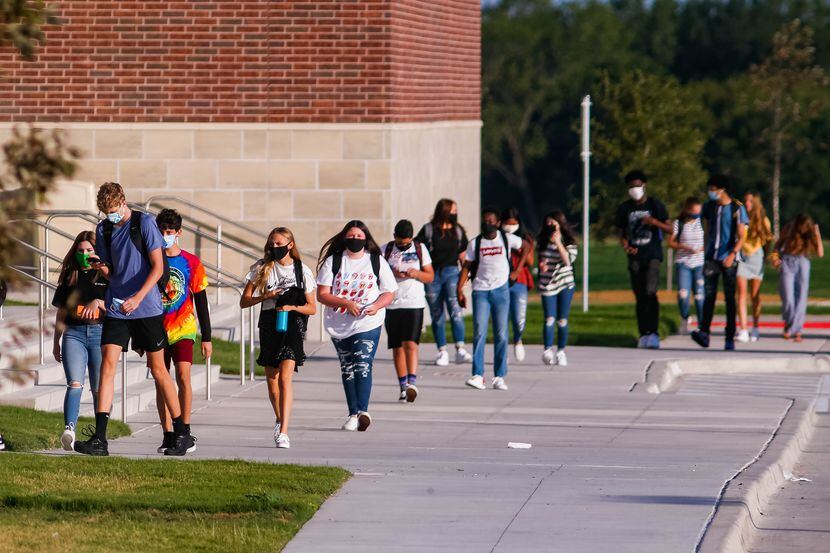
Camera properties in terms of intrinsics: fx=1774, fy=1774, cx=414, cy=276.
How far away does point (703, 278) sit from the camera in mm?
19922

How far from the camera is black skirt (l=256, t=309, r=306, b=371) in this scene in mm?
12023

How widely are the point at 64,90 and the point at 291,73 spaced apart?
2.68 meters

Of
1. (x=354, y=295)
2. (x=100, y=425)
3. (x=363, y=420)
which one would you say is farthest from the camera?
(x=363, y=420)

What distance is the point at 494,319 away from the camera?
15.5m

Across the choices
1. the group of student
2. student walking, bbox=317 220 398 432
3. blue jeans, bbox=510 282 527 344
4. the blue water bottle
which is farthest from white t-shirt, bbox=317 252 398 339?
the group of student

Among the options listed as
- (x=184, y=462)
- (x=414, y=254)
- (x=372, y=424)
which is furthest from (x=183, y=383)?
(x=414, y=254)

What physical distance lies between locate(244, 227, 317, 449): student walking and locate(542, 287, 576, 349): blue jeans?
19.9ft

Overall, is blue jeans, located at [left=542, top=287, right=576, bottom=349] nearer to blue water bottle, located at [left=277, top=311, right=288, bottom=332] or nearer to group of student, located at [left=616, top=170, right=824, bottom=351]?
group of student, located at [left=616, top=170, right=824, bottom=351]

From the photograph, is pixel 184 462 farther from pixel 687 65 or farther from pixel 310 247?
pixel 687 65

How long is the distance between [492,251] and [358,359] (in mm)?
2963

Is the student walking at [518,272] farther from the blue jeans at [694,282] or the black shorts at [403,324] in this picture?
the blue jeans at [694,282]

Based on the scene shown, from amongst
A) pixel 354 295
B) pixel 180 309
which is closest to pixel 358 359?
pixel 354 295

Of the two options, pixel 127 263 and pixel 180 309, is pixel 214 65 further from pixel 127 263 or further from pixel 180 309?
pixel 127 263

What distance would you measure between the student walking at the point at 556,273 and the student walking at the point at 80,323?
6877 mm
